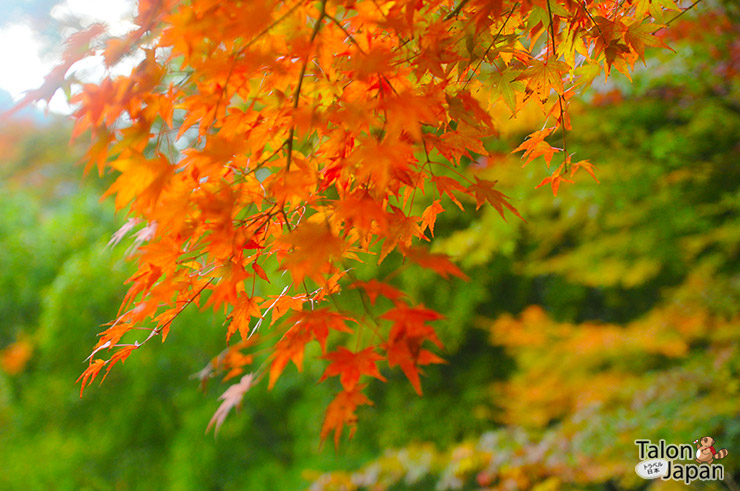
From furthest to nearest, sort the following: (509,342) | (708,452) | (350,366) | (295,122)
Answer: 1. (509,342)
2. (708,452)
3. (350,366)
4. (295,122)

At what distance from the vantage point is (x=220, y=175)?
0.70 metres

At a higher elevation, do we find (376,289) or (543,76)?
(543,76)

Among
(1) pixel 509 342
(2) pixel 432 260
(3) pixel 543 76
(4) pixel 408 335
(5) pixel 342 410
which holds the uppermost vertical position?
(3) pixel 543 76

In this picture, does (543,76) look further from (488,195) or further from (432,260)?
(432,260)

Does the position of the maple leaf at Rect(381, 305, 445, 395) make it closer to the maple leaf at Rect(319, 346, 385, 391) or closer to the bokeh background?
the maple leaf at Rect(319, 346, 385, 391)

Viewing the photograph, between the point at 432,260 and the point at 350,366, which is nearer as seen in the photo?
the point at 432,260

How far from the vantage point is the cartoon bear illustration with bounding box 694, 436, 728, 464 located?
69.2 inches

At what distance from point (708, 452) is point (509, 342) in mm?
1176

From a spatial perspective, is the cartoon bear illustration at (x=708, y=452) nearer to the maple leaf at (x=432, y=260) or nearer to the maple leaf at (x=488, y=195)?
the maple leaf at (x=488, y=195)

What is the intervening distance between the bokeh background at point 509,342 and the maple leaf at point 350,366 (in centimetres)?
62

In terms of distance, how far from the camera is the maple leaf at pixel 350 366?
28.5 inches

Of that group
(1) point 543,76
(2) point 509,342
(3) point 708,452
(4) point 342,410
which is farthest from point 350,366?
(2) point 509,342

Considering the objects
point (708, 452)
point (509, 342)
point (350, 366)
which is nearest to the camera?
point (350, 366)

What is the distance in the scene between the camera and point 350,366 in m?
0.74
